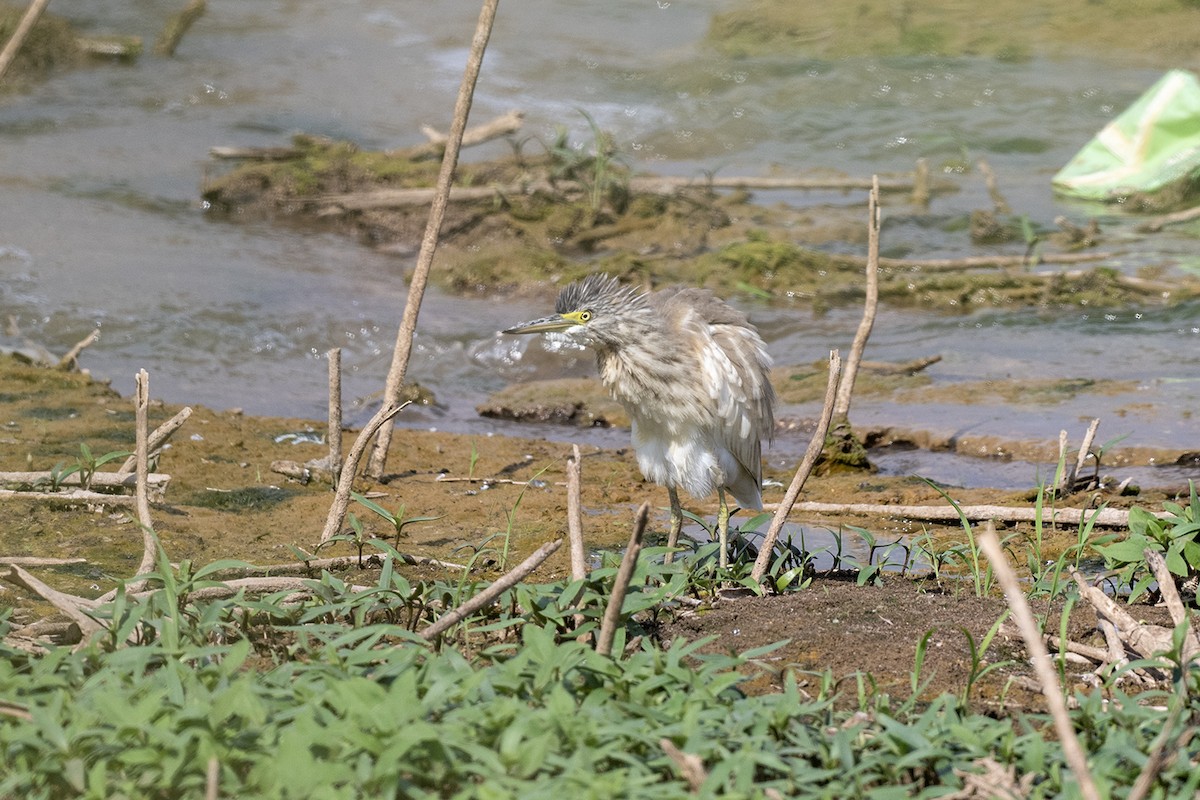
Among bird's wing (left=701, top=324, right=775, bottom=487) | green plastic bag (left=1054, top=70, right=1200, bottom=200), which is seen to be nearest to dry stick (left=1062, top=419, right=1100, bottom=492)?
bird's wing (left=701, top=324, right=775, bottom=487)

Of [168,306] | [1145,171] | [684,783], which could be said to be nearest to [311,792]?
[684,783]

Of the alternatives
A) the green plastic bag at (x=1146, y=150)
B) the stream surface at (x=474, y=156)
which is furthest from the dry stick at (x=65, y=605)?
the green plastic bag at (x=1146, y=150)

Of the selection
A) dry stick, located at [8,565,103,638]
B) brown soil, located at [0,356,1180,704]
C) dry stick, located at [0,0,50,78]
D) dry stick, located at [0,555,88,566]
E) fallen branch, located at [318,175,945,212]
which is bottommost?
brown soil, located at [0,356,1180,704]

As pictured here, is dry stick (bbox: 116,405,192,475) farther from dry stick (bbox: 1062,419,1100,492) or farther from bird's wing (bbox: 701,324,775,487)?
dry stick (bbox: 1062,419,1100,492)

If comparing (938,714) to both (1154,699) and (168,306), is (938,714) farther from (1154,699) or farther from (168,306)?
(168,306)

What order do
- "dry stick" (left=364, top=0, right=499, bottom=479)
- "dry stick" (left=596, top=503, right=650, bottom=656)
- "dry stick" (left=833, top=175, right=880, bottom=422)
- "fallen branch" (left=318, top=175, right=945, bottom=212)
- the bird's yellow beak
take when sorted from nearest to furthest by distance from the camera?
"dry stick" (left=596, top=503, right=650, bottom=656)
"dry stick" (left=833, top=175, right=880, bottom=422)
"dry stick" (left=364, top=0, right=499, bottom=479)
the bird's yellow beak
"fallen branch" (left=318, top=175, right=945, bottom=212)

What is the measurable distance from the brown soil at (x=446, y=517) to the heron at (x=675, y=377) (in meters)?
0.35

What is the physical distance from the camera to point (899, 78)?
17.0m

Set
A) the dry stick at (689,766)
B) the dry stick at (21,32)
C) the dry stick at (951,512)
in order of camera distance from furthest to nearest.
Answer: the dry stick at (951,512) → the dry stick at (21,32) → the dry stick at (689,766)

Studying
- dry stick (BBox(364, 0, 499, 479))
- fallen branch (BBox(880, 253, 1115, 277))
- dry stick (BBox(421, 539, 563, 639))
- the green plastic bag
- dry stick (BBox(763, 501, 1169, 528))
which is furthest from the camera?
the green plastic bag

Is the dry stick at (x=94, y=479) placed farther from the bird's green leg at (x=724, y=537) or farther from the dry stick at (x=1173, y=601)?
the dry stick at (x=1173, y=601)

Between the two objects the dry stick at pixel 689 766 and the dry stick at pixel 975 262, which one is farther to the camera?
the dry stick at pixel 975 262

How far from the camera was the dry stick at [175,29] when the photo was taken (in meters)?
18.1

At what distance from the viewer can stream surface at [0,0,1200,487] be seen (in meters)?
7.91
